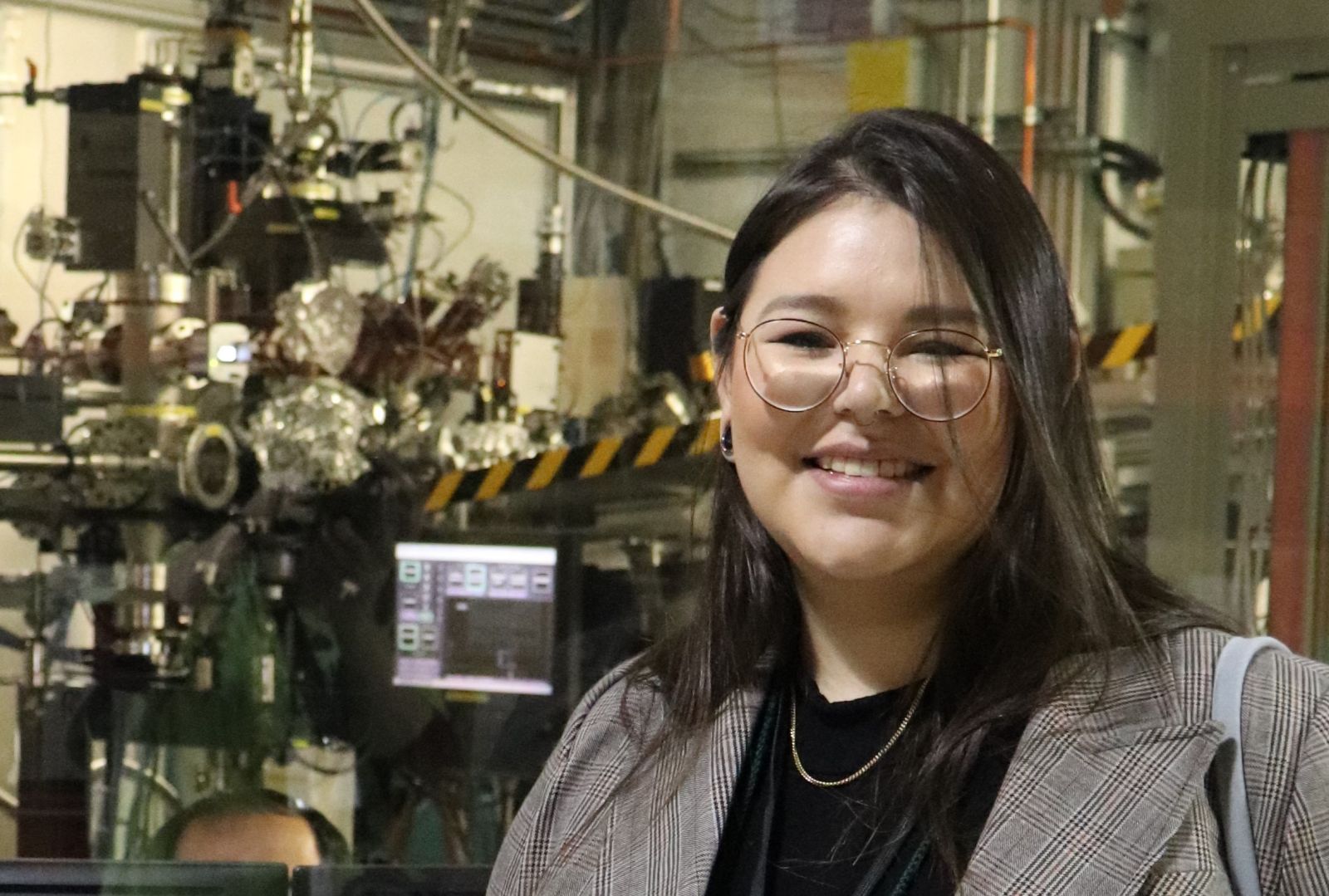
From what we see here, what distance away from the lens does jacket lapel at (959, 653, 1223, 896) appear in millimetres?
761

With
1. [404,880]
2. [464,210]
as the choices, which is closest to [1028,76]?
[464,210]

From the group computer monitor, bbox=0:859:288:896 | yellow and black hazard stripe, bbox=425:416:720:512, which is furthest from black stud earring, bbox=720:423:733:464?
yellow and black hazard stripe, bbox=425:416:720:512

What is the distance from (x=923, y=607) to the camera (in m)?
0.87

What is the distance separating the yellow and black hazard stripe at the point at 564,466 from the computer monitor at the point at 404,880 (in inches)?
36.6

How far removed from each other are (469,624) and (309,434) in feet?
1.10

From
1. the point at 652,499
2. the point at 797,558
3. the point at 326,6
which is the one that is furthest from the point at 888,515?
the point at 326,6

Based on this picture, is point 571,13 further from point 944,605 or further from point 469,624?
point 944,605

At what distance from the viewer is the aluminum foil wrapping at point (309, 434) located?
2.36 meters

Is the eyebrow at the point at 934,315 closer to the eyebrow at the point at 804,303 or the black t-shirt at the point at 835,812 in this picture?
the eyebrow at the point at 804,303

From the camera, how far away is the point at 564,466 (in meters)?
2.52

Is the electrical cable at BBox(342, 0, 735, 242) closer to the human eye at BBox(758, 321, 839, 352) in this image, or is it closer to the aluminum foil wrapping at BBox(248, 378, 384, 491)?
the aluminum foil wrapping at BBox(248, 378, 384, 491)

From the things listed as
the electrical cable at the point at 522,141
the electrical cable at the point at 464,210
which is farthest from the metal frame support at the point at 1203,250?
the electrical cable at the point at 464,210

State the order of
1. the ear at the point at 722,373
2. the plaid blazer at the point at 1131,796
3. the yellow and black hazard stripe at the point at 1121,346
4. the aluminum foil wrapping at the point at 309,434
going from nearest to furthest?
1. the plaid blazer at the point at 1131,796
2. the ear at the point at 722,373
3. the aluminum foil wrapping at the point at 309,434
4. the yellow and black hazard stripe at the point at 1121,346

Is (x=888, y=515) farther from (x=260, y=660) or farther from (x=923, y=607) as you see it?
(x=260, y=660)
